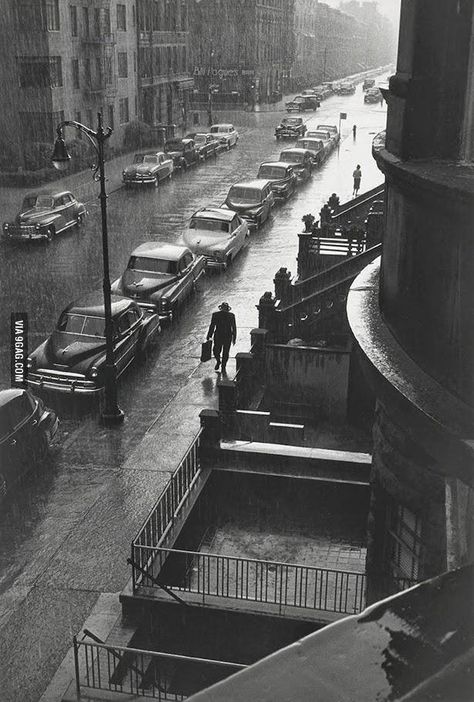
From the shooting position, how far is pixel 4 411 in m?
13.0

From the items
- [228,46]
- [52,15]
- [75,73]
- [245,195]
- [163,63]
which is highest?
[52,15]

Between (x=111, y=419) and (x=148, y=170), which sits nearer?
(x=111, y=419)

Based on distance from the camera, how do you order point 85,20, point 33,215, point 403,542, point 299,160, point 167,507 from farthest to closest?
point 85,20 → point 299,160 → point 33,215 → point 167,507 → point 403,542

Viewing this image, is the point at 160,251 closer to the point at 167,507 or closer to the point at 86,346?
the point at 86,346

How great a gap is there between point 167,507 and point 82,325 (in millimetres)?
7550

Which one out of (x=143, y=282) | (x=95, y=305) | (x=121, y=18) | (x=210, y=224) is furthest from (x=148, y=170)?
(x=95, y=305)

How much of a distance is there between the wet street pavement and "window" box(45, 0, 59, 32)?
566 inches

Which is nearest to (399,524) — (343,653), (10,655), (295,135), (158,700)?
(158,700)

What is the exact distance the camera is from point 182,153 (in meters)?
48.3

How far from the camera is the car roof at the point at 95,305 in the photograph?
17.8 metres

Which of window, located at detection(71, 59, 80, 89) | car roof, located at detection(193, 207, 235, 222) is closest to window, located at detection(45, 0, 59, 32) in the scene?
window, located at detection(71, 59, 80, 89)

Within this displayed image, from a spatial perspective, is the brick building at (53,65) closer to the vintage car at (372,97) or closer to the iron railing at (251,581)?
the iron railing at (251,581)

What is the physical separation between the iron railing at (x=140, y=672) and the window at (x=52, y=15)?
4171 cm

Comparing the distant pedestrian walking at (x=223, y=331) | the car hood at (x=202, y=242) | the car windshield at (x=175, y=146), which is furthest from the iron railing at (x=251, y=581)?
the car windshield at (x=175, y=146)
